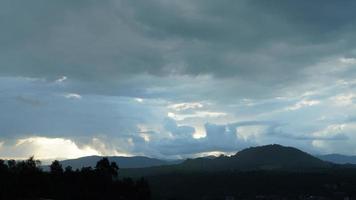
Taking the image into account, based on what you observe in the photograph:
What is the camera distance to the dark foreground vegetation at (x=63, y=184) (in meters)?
143

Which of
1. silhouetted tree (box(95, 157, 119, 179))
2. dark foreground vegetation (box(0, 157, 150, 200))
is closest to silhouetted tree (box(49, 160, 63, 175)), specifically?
dark foreground vegetation (box(0, 157, 150, 200))

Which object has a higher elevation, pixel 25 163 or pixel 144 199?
pixel 25 163

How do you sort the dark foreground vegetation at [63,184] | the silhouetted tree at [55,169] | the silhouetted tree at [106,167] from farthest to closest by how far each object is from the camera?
the silhouetted tree at [106,167]
the silhouetted tree at [55,169]
the dark foreground vegetation at [63,184]

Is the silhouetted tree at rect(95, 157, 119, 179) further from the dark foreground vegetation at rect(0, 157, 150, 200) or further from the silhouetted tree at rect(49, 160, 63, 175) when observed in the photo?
the silhouetted tree at rect(49, 160, 63, 175)

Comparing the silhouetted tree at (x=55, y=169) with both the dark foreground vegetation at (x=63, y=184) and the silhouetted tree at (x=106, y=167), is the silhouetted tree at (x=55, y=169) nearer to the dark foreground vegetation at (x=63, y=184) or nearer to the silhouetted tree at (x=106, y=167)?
the dark foreground vegetation at (x=63, y=184)

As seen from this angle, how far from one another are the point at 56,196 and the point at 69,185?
733 inches

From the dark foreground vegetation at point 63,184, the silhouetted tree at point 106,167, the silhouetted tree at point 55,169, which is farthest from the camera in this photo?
the silhouetted tree at point 106,167

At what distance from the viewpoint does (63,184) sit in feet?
541

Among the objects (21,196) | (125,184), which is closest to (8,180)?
(21,196)

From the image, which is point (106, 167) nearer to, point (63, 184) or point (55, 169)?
point (55, 169)

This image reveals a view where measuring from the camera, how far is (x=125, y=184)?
188000 mm

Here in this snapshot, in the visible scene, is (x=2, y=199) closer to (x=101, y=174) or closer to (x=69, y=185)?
(x=69, y=185)

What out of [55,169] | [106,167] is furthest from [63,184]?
[106,167]

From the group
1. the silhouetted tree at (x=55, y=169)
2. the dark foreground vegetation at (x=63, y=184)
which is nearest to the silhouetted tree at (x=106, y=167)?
the dark foreground vegetation at (x=63, y=184)
